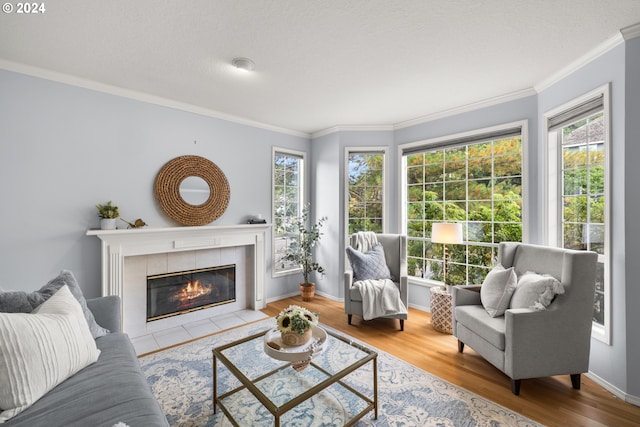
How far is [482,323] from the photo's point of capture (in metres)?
2.30

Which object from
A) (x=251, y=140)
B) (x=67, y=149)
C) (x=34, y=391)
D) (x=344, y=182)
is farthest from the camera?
(x=344, y=182)

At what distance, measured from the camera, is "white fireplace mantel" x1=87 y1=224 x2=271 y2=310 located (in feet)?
9.09

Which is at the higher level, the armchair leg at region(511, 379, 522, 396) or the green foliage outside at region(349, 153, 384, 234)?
the green foliage outside at region(349, 153, 384, 234)

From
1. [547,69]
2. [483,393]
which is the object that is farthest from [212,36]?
[483,393]

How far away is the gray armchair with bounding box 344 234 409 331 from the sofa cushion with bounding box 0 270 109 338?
2.22 m

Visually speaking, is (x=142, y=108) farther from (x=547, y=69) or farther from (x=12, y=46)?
(x=547, y=69)

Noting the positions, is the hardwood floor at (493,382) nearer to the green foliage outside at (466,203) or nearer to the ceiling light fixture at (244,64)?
the green foliage outside at (466,203)

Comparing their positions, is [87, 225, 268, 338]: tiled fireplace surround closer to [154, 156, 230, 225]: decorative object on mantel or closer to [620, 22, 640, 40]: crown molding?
[154, 156, 230, 225]: decorative object on mantel

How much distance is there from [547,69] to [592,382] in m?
2.65

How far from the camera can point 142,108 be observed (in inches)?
122

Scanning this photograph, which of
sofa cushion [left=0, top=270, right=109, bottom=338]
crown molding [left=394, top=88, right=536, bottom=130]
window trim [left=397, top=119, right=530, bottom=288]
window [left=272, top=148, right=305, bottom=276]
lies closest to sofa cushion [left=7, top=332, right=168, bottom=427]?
sofa cushion [left=0, top=270, right=109, bottom=338]

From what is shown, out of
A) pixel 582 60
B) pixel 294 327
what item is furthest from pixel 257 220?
pixel 582 60

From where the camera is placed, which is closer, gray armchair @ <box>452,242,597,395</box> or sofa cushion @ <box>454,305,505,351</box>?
gray armchair @ <box>452,242,597,395</box>

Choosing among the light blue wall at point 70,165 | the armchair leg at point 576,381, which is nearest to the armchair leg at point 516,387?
the armchair leg at point 576,381
